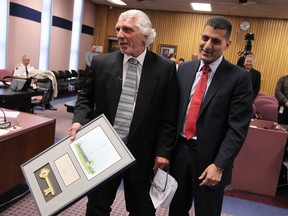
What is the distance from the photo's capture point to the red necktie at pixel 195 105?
167 cm

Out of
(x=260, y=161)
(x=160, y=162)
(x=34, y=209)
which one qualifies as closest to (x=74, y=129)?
(x=160, y=162)

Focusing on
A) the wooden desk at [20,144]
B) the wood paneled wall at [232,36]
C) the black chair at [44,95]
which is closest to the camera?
the wooden desk at [20,144]

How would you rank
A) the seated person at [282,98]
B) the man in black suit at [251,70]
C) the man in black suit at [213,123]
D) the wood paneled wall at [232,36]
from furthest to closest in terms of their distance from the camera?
the wood paneled wall at [232,36] → the seated person at [282,98] → the man in black suit at [251,70] → the man in black suit at [213,123]

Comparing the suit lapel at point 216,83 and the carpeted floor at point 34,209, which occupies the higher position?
the suit lapel at point 216,83

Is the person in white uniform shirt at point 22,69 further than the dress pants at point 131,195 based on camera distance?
Yes

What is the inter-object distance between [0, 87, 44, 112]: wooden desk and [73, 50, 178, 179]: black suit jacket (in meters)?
2.32

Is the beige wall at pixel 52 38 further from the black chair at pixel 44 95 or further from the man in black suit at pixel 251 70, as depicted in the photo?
the man in black suit at pixel 251 70

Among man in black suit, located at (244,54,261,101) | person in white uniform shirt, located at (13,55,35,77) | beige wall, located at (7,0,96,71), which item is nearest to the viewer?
man in black suit, located at (244,54,261,101)

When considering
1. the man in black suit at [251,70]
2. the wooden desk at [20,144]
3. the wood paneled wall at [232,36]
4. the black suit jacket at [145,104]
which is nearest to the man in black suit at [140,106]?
the black suit jacket at [145,104]

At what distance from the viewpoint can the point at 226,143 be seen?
1574 millimetres

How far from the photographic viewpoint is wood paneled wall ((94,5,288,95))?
10.9m

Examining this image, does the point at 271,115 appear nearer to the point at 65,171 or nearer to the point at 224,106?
the point at 224,106

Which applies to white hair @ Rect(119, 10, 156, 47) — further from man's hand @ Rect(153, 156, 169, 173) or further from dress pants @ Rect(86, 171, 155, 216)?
dress pants @ Rect(86, 171, 155, 216)

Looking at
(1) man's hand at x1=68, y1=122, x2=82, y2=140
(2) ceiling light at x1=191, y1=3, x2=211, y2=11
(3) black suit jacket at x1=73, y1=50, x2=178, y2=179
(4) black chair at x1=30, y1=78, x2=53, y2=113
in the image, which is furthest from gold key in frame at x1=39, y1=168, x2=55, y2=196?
(2) ceiling light at x1=191, y1=3, x2=211, y2=11
